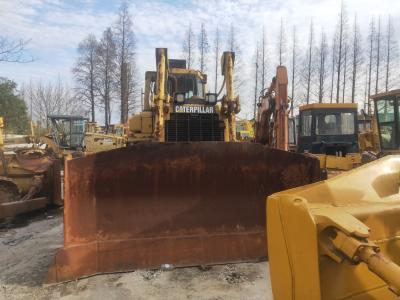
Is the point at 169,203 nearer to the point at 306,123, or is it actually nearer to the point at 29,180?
the point at 29,180

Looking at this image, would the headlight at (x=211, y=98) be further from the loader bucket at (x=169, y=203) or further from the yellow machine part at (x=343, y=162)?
the yellow machine part at (x=343, y=162)

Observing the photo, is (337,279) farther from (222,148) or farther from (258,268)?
(222,148)

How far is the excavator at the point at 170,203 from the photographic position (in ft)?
14.9

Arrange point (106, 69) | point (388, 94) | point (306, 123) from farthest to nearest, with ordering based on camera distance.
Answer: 1. point (106, 69)
2. point (306, 123)
3. point (388, 94)

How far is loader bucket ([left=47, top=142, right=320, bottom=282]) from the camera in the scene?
4.54m

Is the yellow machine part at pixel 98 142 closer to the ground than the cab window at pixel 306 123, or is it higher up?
closer to the ground

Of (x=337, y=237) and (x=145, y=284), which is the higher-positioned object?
(x=337, y=237)

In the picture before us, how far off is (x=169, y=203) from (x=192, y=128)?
2695mm

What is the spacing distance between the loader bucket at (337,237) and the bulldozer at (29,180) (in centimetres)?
675

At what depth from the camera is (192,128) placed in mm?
7422

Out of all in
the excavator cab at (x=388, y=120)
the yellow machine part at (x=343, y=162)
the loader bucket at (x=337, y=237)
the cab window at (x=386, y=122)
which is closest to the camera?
the loader bucket at (x=337, y=237)

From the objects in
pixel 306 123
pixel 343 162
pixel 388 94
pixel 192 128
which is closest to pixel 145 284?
pixel 192 128

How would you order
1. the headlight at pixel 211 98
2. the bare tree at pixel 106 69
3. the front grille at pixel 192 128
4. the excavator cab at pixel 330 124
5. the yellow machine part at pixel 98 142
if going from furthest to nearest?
1. the bare tree at pixel 106 69
2. the yellow machine part at pixel 98 142
3. the excavator cab at pixel 330 124
4. the headlight at pixel 211 98
5. the front grille at pixel 192 128

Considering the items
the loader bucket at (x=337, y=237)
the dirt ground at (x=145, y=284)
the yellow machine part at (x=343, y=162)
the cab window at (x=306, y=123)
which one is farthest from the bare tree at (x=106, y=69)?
the loader bucket at (x=337, y=237)
